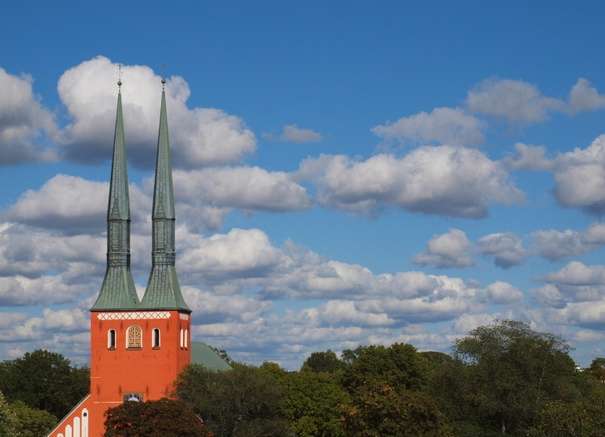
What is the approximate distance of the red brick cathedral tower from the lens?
96.3 m

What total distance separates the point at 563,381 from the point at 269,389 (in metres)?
21.1

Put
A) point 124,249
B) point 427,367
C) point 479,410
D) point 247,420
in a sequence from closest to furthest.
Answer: point 479,410, point 247,420, point 124,249, point 427,367

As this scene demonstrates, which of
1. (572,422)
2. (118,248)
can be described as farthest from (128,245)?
(572,422)

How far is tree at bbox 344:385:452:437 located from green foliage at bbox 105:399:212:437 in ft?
40.2

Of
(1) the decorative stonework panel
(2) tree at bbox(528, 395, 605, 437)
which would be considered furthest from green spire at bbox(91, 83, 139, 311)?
(2) tree at bbox(528, 395, 605, 437)

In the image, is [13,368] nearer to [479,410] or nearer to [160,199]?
[160,199]

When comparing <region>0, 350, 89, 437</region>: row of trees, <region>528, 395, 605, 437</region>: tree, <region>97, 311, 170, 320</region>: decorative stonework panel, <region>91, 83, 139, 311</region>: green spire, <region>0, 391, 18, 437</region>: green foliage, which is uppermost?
<region>91, 83, 139, 311</region>: green spire

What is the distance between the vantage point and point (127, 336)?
319ft

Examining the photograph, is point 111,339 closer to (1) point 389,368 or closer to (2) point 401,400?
(1) point 389,368

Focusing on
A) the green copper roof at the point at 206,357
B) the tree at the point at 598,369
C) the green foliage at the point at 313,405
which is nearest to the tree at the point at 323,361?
the tree at the point at 598,369

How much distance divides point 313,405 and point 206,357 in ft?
65.2

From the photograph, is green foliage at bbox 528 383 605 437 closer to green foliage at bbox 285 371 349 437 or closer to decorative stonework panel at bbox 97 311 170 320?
green foliage at bbox 285 371 349 437

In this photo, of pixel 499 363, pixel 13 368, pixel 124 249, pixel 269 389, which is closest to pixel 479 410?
pixel 499 363

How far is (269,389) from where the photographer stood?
93000 millimetres
